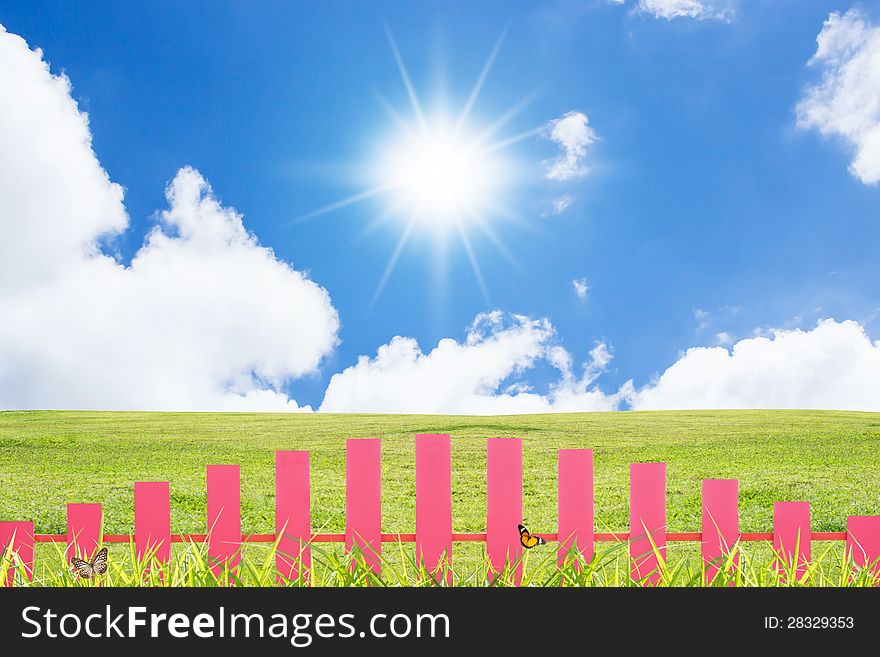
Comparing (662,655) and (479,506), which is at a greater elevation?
(479,506)

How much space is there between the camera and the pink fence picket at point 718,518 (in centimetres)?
384

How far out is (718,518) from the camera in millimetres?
3873

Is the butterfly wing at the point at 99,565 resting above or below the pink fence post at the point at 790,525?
below

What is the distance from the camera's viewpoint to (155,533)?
155 inches

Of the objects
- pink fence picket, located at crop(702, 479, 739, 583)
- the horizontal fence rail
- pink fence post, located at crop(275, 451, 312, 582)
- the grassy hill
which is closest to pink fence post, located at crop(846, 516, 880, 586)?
the horizontal fence rail

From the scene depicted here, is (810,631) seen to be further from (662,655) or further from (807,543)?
(807,543)

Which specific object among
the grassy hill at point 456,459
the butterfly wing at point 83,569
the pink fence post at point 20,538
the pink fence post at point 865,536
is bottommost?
the butterfly wing at point 83,569

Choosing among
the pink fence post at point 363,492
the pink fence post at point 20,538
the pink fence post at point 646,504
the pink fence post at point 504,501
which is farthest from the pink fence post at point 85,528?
the pink fence post at point 646,504

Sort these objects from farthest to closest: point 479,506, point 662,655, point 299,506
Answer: point 479,506 < point 299,506 < point 662,655

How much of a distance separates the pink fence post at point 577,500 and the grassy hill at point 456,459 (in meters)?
3.27

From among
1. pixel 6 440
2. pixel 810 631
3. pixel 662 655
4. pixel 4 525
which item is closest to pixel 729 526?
pixel 810 631

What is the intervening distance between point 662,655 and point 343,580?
4.01 ft

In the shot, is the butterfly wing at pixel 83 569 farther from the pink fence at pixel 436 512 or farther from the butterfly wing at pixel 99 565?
the pink fence at pixel 436 512

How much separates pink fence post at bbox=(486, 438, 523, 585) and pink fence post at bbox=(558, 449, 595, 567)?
0.24m
